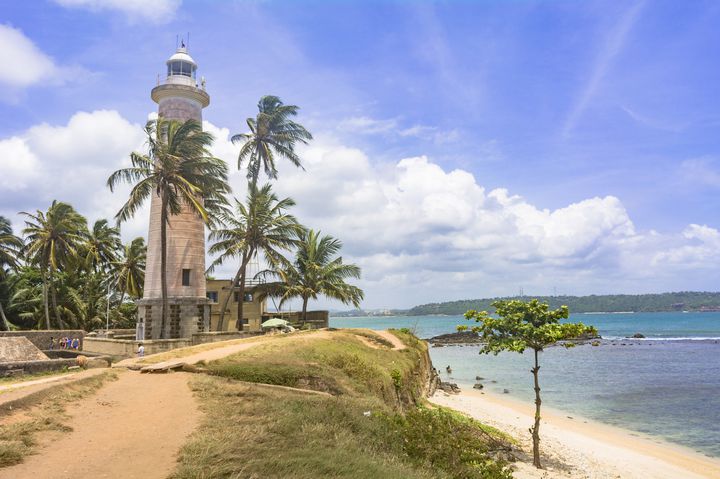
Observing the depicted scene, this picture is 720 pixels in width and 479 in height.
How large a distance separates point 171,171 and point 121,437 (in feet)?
66.7

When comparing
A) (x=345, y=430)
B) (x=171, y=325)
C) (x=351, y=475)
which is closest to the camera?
(x=351, y=475)

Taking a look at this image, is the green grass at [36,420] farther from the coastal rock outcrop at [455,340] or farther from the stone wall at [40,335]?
the coastal rock outcrop at [455,340]

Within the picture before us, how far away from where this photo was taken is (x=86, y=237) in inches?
1762

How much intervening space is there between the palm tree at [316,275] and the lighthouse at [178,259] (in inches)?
238

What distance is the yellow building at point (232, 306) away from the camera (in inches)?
1512

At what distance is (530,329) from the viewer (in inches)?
659

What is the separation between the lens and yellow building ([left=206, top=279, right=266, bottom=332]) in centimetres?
3841

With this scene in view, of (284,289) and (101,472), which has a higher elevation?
(284,289)

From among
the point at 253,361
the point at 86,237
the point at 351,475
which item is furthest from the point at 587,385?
the point at 86,237

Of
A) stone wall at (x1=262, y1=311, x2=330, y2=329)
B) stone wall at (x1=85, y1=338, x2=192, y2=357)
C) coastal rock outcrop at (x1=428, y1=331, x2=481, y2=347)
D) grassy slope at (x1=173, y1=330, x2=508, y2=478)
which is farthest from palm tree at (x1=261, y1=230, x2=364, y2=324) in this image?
coastal rock outcrop at (x1=428, y1=331, x2=481, y2=347)

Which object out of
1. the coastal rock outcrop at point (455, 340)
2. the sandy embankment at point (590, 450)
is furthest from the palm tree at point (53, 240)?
the coastal rock outcrop at point (455, 340)

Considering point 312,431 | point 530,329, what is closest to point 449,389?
point 530,329

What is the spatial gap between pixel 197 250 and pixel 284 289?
25.2 feet

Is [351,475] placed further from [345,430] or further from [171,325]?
[171,325]
